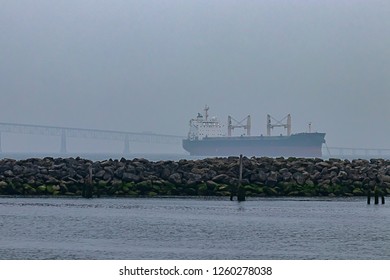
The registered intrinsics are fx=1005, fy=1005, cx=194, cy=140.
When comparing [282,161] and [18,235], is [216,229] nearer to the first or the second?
[18,235]

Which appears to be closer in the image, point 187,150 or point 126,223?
point 126,223

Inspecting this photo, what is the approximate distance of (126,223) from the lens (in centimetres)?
3319

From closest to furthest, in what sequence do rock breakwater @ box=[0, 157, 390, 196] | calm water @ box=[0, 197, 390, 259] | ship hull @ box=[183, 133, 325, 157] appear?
calm water @ box=[0, 197, 390, 259] → rock breakwater @ box=[0, 157, 390, 196] → ship hull @ box=[183, 133, 325, 157]

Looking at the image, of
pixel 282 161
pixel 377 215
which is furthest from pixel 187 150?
pixel 377 215

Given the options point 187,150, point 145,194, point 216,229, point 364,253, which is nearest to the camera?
point 364,253

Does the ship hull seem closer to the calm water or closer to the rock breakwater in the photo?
the rock breakwater

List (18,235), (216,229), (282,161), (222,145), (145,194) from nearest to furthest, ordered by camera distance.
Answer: (18,235), (216,229), (145,194), (282,161), (222,145)

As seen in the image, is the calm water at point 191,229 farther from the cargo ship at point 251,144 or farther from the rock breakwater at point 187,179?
the cargo ship at point 251,144

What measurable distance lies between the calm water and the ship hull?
108 meters

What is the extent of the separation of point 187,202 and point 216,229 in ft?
30.9

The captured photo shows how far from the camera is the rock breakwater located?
44.0m

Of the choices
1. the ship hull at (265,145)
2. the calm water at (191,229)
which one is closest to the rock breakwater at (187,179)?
the calm water at (191,229)

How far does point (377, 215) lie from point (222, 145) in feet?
396

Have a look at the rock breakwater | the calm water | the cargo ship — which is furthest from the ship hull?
the calm water
